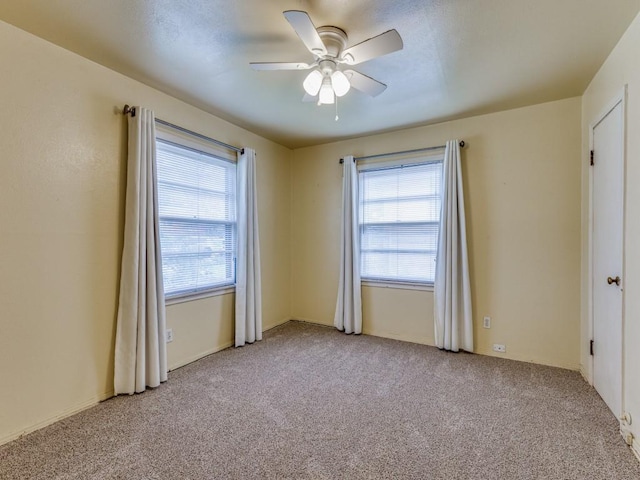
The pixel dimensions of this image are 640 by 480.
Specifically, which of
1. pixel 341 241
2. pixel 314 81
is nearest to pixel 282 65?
pixel 314 81

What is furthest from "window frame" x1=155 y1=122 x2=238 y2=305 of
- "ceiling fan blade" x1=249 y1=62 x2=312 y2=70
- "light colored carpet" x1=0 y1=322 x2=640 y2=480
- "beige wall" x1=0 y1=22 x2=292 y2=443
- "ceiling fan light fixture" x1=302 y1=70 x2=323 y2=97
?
"ceiling fan light fixture" x1=302 y1=70 x2=323 y2=97

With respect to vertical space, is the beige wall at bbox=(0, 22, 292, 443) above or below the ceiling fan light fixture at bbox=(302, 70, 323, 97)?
below

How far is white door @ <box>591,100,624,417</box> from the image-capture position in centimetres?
217

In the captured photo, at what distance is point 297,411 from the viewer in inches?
91.8

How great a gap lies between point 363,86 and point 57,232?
239 centimetres

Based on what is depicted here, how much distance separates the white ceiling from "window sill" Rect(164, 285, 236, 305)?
1.90 m

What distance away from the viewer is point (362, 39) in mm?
2096

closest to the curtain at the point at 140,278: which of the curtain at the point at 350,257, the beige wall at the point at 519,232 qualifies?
the curtain at the point at 350,257

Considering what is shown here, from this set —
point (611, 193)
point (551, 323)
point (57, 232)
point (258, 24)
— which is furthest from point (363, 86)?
point (551, 323)

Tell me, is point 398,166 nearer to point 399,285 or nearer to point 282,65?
point 399,285

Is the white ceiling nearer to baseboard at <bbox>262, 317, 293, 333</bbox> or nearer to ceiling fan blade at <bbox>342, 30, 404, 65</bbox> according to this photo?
ceiling fan blade at <bbox>342, 30, 404, 65</bbox>

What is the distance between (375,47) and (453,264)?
2.36m

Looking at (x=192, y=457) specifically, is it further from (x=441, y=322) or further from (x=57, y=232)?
(x=441, y=322)

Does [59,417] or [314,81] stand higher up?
[314,81]
